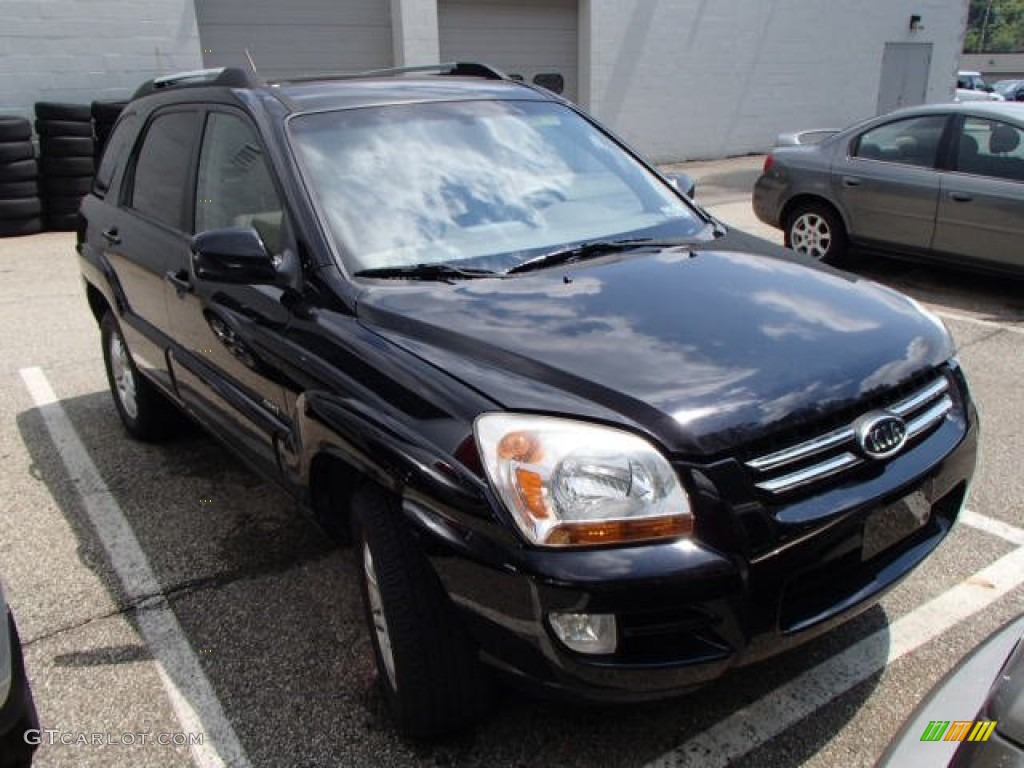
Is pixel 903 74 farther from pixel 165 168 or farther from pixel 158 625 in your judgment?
pixel 158 625

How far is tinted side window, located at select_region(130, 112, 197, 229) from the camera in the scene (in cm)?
363

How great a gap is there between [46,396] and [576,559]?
468cm

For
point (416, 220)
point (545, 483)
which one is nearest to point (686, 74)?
point (416, 220)

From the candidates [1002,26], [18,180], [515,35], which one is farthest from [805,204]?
[1002,26]

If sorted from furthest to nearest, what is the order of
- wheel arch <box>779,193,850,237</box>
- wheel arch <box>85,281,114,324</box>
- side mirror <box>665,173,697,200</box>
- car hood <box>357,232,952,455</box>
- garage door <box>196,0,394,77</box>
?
garage door <box>196,0,394,77</box>, wheel arch <box>779,193,850,237</box>, wheel arch <box>85,281,114,324</box>, side mirror <box>665,173,697,200</box>, car hood <box>357,232,952,455</box>

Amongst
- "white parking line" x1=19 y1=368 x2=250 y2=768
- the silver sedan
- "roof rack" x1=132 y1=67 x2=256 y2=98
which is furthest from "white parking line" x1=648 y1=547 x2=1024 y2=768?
the silver sedan

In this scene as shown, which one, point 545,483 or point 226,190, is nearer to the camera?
point 545,483

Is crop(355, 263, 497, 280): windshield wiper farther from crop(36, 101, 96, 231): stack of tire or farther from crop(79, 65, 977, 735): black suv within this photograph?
crop(36, 101, 96, 231): stack of tire

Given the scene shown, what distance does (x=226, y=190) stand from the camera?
10.8 feet

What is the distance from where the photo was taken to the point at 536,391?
2.06 metres

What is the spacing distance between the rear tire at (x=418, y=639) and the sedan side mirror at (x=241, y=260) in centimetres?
82

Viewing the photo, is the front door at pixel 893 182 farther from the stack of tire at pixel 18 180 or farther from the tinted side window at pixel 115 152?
the stack of tire at pixel 18 180

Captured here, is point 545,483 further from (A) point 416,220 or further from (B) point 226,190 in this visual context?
(B) point 226,190

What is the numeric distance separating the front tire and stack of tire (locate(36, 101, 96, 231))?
833 centimetres
